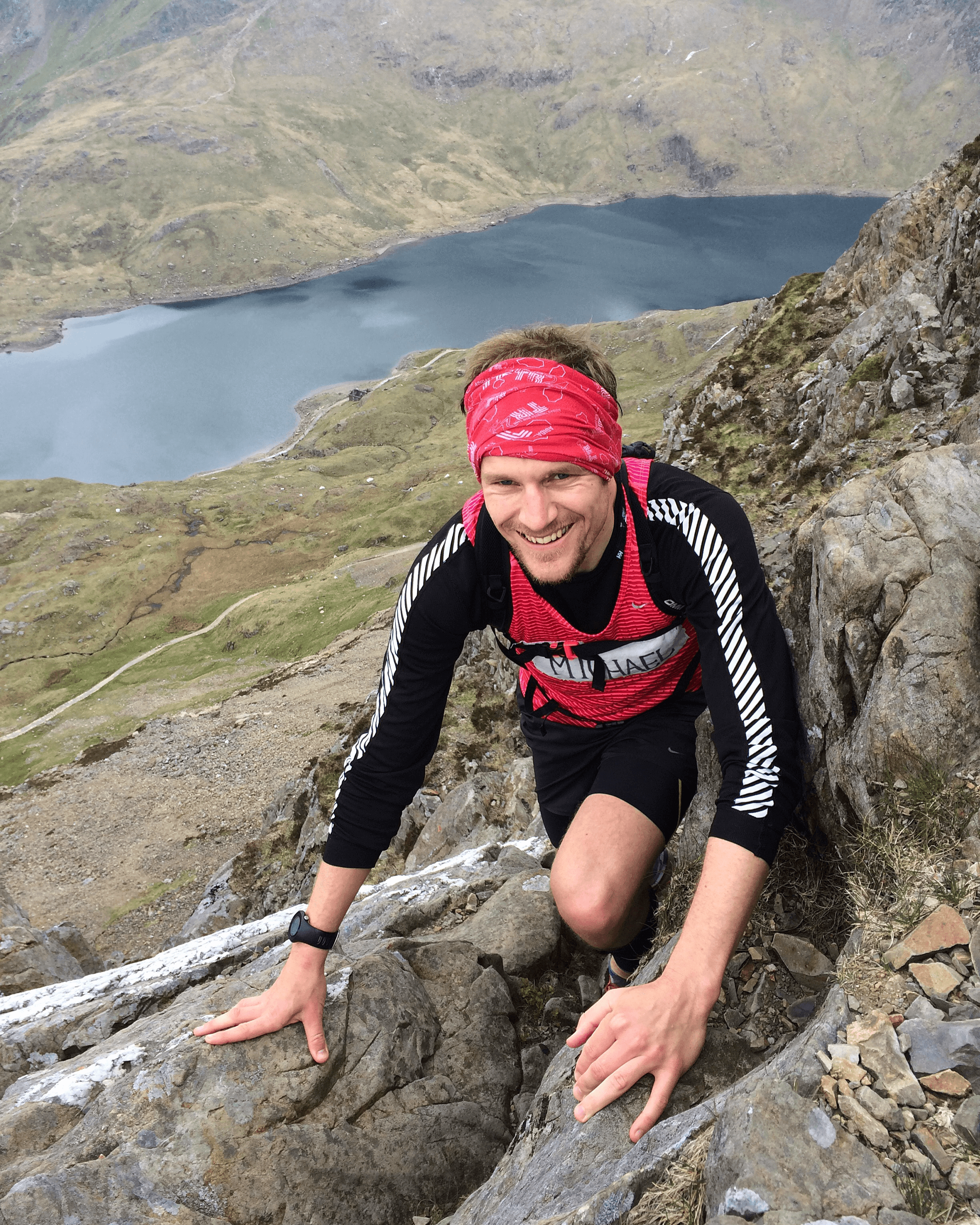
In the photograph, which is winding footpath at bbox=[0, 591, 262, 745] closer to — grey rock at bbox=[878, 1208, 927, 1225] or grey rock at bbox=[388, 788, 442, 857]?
grey rock at bbox=[388, 788, 442, 857]

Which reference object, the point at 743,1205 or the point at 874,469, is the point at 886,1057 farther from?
the point at 874,469

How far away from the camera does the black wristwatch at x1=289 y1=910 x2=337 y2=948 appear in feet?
20.8

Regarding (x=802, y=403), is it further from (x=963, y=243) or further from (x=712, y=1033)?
(x=712, y=1033)

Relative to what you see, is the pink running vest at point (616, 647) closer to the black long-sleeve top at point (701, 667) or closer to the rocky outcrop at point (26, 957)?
the black long-sleeve top at point (701, 667)

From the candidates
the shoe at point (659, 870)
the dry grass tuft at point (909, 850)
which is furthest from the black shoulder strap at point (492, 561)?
the dry grass tuft at point (909, 850)

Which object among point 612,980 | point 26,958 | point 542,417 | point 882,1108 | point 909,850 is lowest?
point 26,958

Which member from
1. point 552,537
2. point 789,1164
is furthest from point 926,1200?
point 552,537

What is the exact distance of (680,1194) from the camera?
3699 millimetres

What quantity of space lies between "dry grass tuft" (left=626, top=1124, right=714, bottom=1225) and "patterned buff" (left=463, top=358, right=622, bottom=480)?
4.21m

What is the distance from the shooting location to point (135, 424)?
591 feet

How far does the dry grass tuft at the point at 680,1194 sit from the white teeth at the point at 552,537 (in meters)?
3.70

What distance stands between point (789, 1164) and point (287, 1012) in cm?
484

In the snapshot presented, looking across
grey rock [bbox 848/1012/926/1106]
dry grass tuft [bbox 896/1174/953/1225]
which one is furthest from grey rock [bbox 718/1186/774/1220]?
grey rock [bbox 848/1012/926/1106]

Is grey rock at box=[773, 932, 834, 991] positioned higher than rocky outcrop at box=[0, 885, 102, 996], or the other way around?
grey rock at box=[773, 932, 834, 991]
